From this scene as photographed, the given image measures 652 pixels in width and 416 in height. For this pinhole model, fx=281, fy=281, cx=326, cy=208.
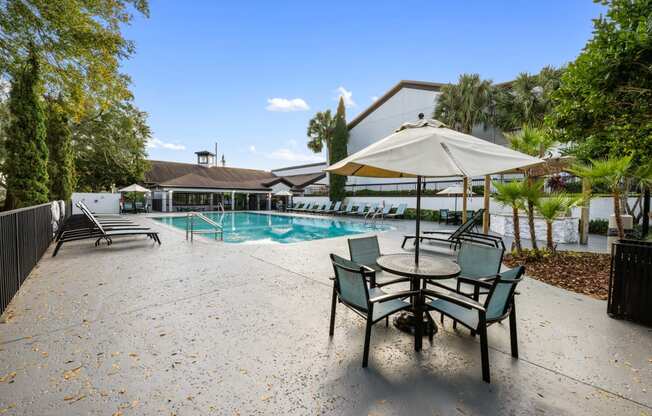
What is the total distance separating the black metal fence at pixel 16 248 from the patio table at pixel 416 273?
189 inches

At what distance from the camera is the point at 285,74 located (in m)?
17.8

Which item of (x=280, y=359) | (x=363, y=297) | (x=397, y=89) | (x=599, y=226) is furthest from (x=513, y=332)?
(x=397, y=89)

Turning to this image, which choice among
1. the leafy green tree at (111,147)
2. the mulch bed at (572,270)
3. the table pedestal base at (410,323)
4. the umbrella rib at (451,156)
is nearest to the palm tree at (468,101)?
the mulch bed at (572,270)

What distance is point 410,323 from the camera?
10.7 ft

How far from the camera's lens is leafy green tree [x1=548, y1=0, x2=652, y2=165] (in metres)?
3.06

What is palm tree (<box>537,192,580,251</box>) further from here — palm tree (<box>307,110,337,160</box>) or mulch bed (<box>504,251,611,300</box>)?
palm tree (<box>307,110,337,160</box>)

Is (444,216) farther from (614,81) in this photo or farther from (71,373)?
(71,373)

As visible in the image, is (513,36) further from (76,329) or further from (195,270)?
(76,329)

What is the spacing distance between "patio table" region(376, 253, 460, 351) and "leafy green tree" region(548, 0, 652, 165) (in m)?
2.81

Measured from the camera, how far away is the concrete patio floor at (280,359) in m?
2.05

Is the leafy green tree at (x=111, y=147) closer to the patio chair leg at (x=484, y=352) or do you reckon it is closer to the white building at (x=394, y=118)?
the white building at (x=394, y=118)

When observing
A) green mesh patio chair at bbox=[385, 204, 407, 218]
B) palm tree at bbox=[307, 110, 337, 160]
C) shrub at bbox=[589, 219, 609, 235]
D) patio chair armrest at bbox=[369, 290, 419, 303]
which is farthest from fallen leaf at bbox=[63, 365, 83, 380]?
palm tree at bbox=[307, 110, 337, 160]

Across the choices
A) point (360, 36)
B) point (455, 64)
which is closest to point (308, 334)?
point (360, 36)

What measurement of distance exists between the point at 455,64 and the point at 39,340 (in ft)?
81.7
